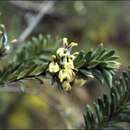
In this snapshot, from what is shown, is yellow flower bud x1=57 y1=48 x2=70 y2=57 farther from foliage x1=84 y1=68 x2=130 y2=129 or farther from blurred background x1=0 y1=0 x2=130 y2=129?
blurred background x1=0 y1=0 x2=130 y2=129

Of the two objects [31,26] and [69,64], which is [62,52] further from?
[31,26]

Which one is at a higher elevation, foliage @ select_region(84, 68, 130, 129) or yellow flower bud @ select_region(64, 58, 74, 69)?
yellow flower bud @ select_region(64, 58, 74, 69)

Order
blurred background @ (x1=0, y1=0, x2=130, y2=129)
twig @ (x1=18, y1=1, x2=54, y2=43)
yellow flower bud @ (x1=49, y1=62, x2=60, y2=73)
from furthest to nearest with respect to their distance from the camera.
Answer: blurred background @ (x1=0, y1=0, x2=130, y2=129)
twig @ (x1=18, y1=1, x2=54, y2=43)
yellow flower bud @ (x1=49, y1=62, x2=60, y2=73)

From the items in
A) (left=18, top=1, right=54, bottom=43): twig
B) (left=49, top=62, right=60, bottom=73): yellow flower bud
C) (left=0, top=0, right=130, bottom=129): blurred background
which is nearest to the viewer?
(left=49, top=62, right=60, bottom=73): yellow flower bud

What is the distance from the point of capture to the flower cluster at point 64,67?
2.48 feet

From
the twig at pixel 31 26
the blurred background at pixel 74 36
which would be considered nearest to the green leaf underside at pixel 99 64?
the twig at pixel 31 26

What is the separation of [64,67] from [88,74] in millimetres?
42

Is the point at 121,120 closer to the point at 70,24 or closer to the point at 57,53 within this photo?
the point at 57,53

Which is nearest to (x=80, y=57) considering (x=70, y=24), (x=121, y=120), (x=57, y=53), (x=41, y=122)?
(x=57, y=53)

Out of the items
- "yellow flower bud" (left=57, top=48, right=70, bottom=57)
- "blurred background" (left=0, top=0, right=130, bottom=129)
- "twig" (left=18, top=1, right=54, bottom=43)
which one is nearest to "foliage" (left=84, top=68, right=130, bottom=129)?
"yellow flower bud" (left=57, top=48, right=70, bottom=57)

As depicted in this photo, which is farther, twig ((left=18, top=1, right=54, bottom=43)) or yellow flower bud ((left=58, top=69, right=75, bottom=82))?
twig ((left=18, top=1, right=54, bottom=43))

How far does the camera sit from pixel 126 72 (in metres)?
0.79

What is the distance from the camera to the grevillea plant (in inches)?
30.3

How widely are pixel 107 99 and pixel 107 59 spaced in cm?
8
